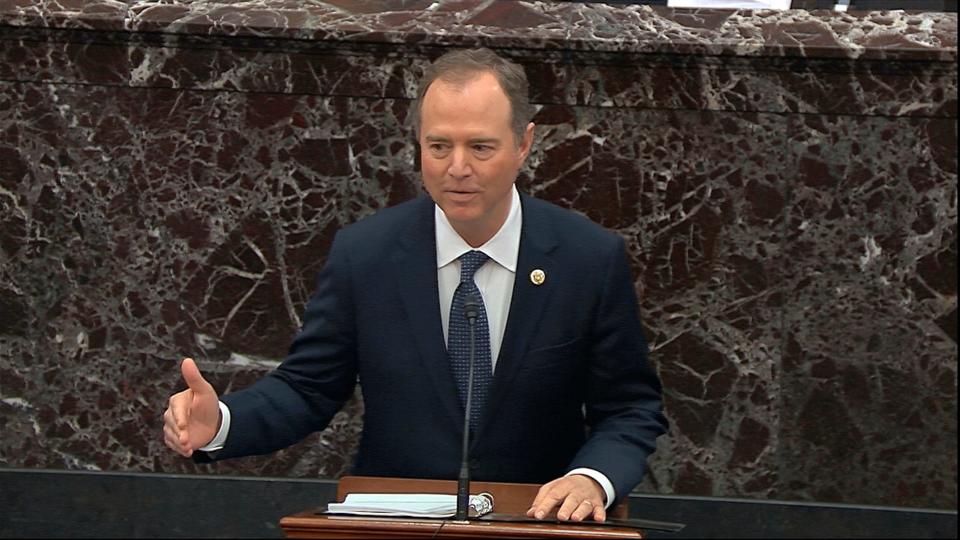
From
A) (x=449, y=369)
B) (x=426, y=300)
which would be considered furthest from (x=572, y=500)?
(x=426, y=300)

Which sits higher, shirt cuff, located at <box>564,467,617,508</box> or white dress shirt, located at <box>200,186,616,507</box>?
white dress shirt, located at <box>200,186,616,507</box>

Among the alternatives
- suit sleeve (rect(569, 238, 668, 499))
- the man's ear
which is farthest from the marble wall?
suit sleeve (rect(569, 238, 668, 499))

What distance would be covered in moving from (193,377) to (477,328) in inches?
25.2

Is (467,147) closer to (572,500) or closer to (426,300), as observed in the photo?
(426,300)

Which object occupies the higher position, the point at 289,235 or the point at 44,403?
the point at 289,235

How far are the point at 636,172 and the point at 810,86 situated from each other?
501 millimetres

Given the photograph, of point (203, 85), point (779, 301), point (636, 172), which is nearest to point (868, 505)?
point (779, 301)

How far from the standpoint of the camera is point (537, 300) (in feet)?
A: 10.3

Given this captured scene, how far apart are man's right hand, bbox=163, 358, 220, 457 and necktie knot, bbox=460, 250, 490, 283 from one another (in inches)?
22.6

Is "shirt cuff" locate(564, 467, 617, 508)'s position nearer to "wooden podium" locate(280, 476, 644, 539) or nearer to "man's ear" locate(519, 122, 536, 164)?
"wooden podium" locate(280, 476, 644, 539)

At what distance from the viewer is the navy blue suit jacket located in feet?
10.3

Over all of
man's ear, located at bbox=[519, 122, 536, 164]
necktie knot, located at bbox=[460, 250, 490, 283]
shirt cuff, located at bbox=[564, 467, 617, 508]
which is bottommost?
shirt cuff, located at bbox=[564, 467, 617, 508]

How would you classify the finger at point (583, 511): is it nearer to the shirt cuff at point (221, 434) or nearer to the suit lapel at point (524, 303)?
the suit lapel at point (524, 303)

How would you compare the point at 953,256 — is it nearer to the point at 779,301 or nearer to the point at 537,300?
the point at 779,301
